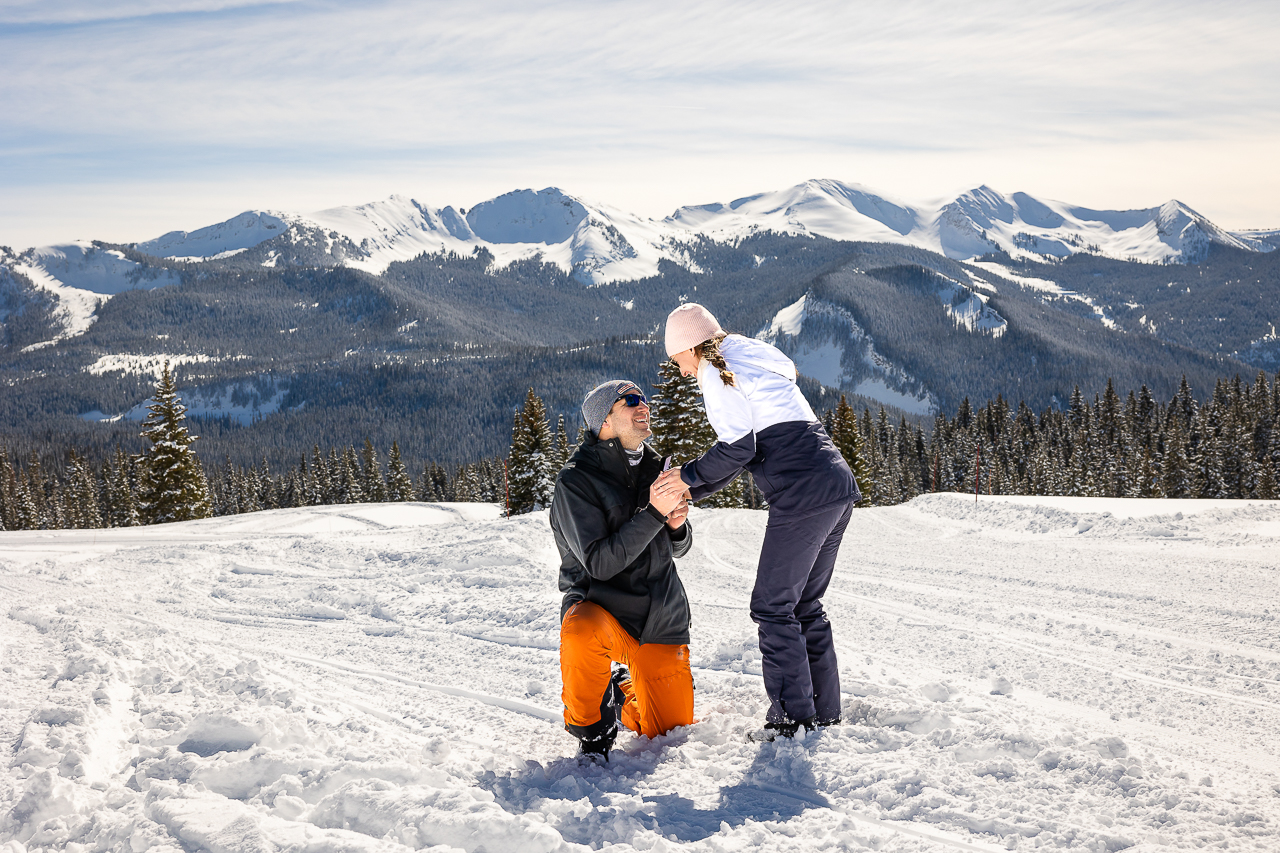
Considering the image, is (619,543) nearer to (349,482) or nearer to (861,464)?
(861,464)

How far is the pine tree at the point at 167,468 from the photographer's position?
108ft

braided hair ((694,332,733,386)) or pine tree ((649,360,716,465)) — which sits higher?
braided hair ((694,332,733,386))

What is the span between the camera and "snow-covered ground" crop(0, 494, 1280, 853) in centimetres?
344

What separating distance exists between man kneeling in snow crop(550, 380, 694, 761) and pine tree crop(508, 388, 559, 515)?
98.4 feet

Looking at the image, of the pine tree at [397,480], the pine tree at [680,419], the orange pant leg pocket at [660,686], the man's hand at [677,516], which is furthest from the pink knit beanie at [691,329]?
the pine tree at [397,480]

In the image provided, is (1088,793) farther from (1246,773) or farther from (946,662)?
(946,662)

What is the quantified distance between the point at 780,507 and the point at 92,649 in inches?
212

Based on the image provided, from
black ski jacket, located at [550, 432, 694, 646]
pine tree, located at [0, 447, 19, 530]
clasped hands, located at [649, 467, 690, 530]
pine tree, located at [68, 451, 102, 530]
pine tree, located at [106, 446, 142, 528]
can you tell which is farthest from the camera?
pine tree, located at [0, 447, 19, 530]

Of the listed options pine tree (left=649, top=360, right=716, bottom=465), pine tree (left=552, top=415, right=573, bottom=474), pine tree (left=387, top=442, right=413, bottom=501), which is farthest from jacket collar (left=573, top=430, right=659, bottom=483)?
pine tree (left=387, top=442, right=413, bottom=501)

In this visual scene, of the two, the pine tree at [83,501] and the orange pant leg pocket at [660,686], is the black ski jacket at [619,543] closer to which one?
the orange pant leg pocket at [660,686]

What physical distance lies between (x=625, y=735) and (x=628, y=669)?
0.39 meters

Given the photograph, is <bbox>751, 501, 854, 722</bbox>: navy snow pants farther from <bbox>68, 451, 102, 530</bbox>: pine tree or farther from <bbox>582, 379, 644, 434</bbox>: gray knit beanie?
<bbox>68, 451, 102, 530</bbox>: pine tree

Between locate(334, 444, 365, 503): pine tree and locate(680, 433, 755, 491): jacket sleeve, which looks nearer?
locate(680, 433, 755, 491): jacket sleeve

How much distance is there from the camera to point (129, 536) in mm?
16688
